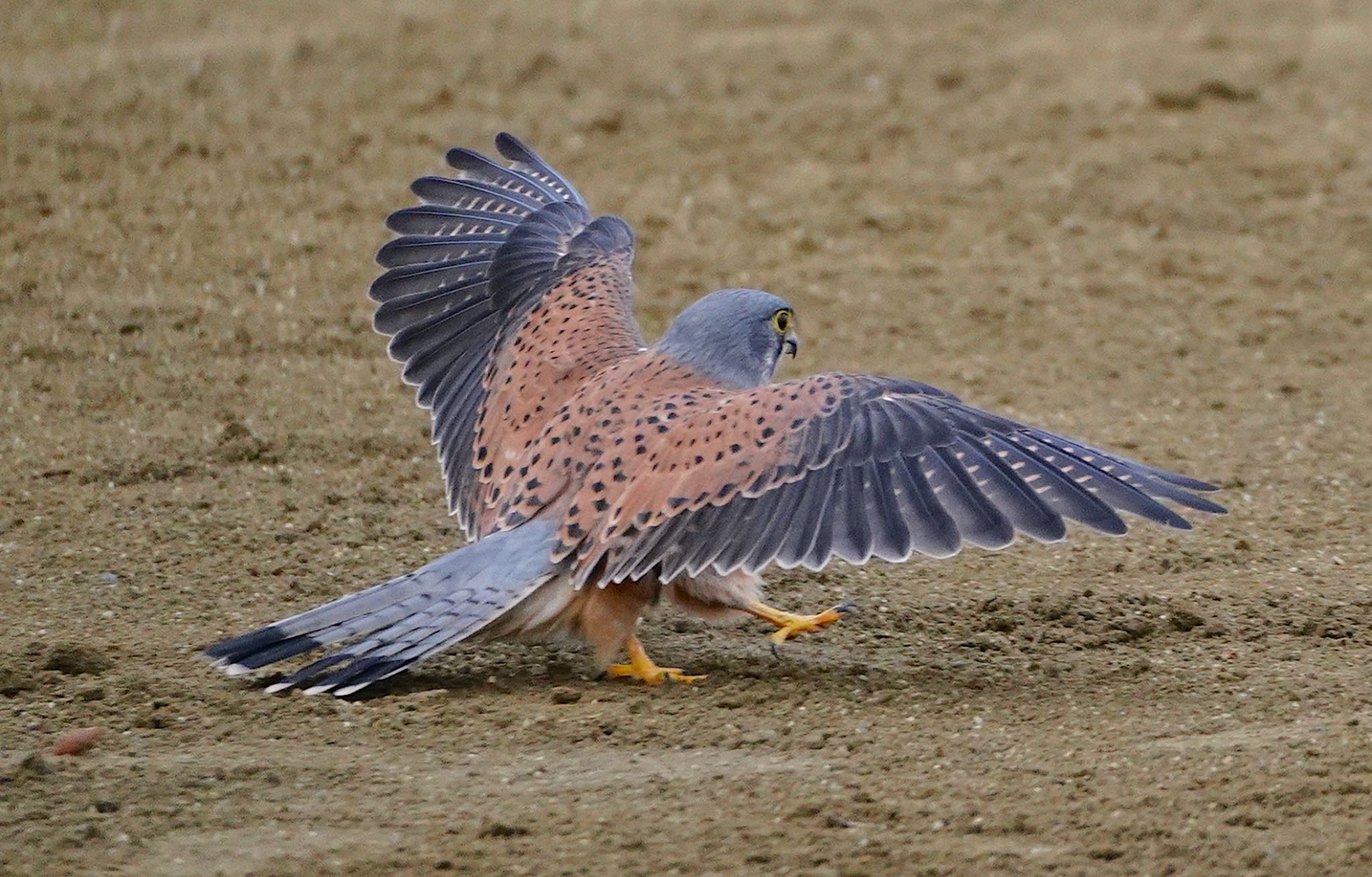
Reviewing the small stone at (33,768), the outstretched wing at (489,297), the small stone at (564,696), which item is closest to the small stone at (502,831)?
the small stone at (564,696)

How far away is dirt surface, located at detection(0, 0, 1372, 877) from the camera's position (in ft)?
11.6

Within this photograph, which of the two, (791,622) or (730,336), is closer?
(791,622)

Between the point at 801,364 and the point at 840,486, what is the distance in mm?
2742

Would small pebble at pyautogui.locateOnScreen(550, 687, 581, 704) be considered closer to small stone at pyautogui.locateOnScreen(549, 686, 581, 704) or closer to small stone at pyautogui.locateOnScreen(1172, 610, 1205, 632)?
small stone at pyautogui.locateOnScreen(549, 686, 581, 704)

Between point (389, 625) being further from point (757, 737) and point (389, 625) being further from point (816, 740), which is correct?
point (816, 740)

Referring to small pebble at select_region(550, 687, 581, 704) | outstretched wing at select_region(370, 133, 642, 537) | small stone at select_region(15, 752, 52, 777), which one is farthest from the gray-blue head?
small stone at select_region(15, 752, 52, 777)

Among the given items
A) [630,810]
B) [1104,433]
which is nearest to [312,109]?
[1104,433]

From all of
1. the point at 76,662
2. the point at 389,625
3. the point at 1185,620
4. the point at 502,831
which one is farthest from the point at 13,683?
the point at 1185,620

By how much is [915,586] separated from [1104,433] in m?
1.44

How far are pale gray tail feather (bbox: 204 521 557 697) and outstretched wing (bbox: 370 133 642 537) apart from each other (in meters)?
0.58

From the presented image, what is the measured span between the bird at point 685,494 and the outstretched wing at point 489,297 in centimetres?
2

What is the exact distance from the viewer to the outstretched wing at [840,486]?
4.00 meters

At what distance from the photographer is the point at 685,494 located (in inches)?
165

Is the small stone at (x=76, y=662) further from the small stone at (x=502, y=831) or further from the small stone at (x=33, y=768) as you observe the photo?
the small stone at (x=502, y=831)
